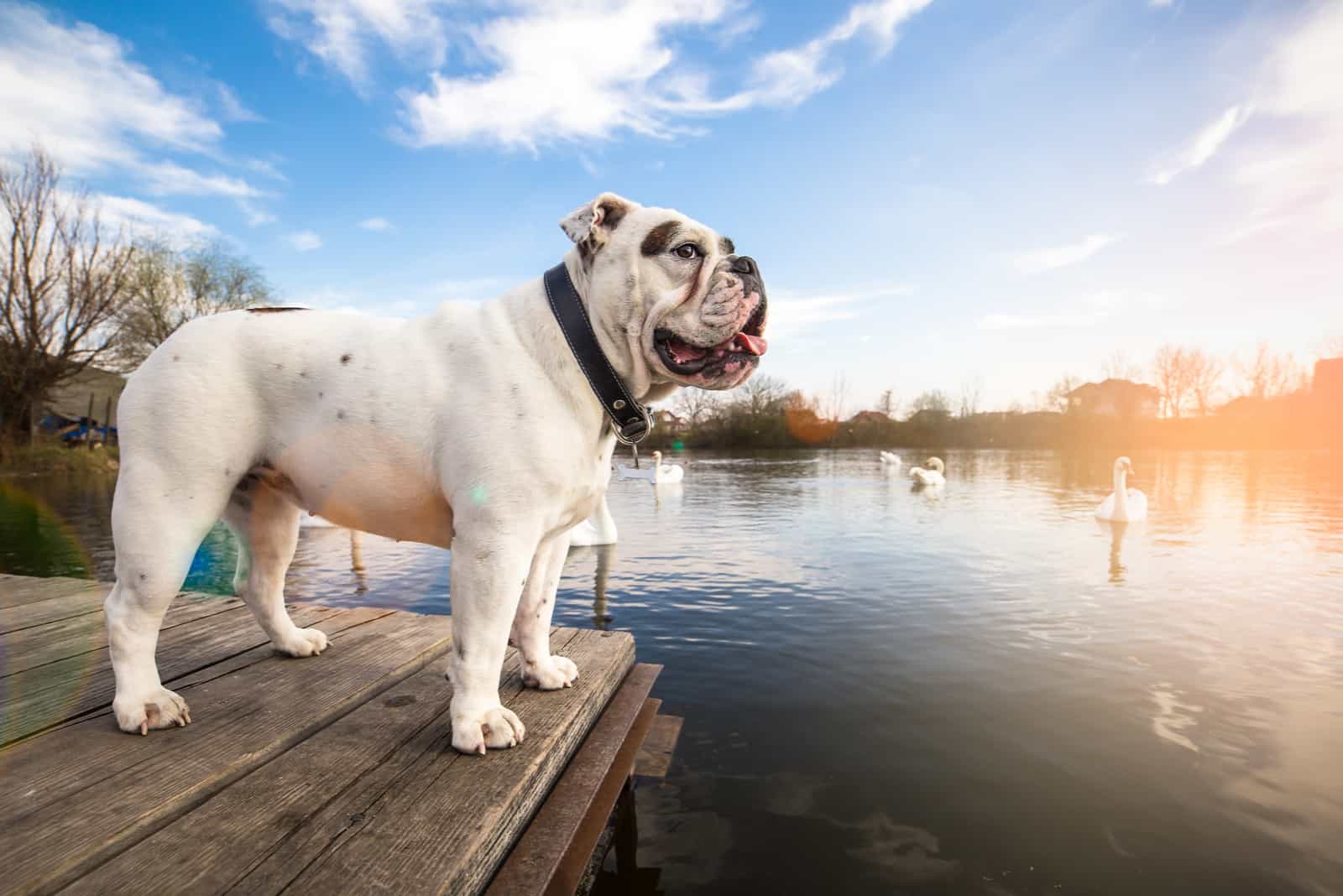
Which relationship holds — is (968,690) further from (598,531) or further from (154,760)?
(598,531)

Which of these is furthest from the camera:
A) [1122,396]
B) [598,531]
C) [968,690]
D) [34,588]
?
[1122,396]

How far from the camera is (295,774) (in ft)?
7.00

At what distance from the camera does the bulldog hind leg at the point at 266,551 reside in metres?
2.90

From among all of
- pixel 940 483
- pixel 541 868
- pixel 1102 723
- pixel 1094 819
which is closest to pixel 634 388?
pixel 541 868

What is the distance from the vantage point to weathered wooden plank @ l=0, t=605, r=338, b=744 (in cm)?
247

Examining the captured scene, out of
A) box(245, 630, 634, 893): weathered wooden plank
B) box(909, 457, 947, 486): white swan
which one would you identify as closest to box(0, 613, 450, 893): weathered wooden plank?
box(245, 630, 634, 893): weathered wooden plank

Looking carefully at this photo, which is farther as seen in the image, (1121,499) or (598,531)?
(1121,499)

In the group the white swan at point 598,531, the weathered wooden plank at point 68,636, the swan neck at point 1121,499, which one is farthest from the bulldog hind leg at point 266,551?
the swan neck at point 1121,499

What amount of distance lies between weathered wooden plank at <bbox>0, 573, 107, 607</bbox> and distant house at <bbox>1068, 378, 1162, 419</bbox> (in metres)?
118

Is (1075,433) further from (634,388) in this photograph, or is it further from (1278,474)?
(634,388)

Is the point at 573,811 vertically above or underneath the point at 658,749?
above

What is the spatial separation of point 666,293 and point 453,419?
867 mm

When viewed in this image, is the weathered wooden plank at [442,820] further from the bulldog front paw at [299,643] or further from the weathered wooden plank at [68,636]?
the weathered wooden plank at [68,636]

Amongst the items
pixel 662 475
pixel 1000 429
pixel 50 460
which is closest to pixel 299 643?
pixel 662 475
